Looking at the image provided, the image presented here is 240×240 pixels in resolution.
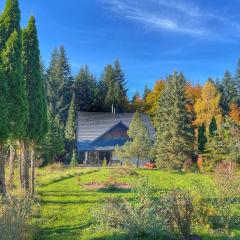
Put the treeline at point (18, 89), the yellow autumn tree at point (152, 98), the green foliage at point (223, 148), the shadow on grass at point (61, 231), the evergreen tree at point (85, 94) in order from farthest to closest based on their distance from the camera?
the evergreen tree at point (85, 94), the yellow autumn tree at point (152, 98), the green foliage at point (223, 148), the treeline at point (18, 89), the shadow on grass at point (61, 231)

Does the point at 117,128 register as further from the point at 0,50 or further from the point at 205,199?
the point at 205,199

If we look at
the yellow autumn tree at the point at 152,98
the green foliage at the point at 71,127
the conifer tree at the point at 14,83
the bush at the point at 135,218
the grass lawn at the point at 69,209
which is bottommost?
the grass lawn at the point at 69,209

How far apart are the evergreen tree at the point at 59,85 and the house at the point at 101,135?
7992 millimetres

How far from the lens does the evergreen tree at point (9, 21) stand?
16150 mm

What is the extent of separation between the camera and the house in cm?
4994

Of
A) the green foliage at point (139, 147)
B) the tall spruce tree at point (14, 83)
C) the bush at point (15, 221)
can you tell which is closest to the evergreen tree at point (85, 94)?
the green foliage at point (139, 147)

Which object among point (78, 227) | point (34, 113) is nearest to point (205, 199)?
point (78, 227)

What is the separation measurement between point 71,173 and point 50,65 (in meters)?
43.8

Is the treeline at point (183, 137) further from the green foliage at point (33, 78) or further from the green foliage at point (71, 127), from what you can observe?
the green foliage at point (71, 127)

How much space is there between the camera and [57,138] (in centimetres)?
4284

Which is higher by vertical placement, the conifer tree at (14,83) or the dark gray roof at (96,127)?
the conifer tree at (14,83)

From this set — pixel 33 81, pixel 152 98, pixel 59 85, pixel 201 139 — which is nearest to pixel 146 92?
pixel 152 98

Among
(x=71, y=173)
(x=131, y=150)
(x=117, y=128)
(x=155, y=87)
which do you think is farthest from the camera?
(x=155, y=87)

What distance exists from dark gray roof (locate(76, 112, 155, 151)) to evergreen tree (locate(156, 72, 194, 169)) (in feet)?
45.7
